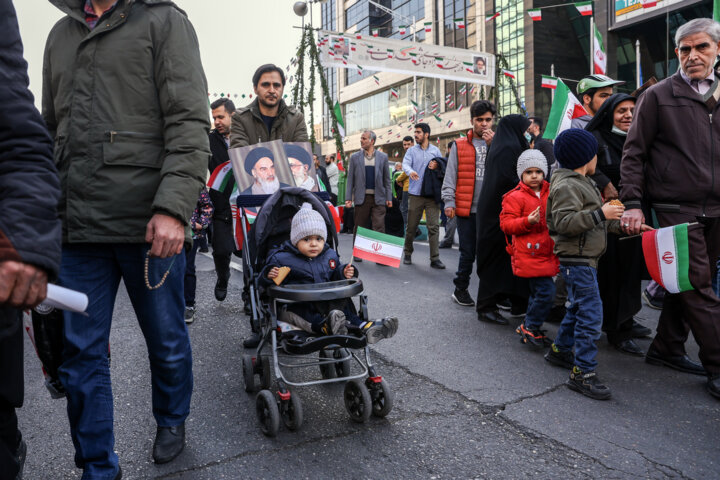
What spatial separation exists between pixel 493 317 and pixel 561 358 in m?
1.27

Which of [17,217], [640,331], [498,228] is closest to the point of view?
[17,217]

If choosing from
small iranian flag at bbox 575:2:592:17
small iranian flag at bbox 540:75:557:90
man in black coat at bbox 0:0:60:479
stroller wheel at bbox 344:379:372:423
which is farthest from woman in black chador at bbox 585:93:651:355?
small iranian flag at bbox 575:2:592:17

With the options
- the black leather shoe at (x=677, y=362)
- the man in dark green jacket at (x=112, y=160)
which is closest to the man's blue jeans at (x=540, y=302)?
the black leather shoe at (x=677, y=362)

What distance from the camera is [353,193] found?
31.8 feet

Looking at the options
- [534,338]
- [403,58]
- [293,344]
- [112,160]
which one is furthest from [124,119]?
[403,58]

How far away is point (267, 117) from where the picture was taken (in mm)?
5031

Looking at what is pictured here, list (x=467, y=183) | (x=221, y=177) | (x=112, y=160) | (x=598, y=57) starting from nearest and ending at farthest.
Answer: (x=112, y=160), (x=221, y=177), (x=467, y=183), (x=598, y=57)

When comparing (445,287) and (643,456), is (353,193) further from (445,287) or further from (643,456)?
(643,456)

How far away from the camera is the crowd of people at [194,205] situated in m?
1.38

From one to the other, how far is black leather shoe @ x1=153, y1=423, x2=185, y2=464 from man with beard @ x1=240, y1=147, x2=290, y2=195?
1.96 metres

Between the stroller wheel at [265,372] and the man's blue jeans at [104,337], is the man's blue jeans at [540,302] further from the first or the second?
the man's blue jeans at [104,337]

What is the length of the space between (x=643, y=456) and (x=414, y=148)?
288 inches

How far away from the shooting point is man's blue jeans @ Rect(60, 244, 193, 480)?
89.5 inches

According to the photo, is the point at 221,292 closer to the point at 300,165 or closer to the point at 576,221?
the point at 300,165
